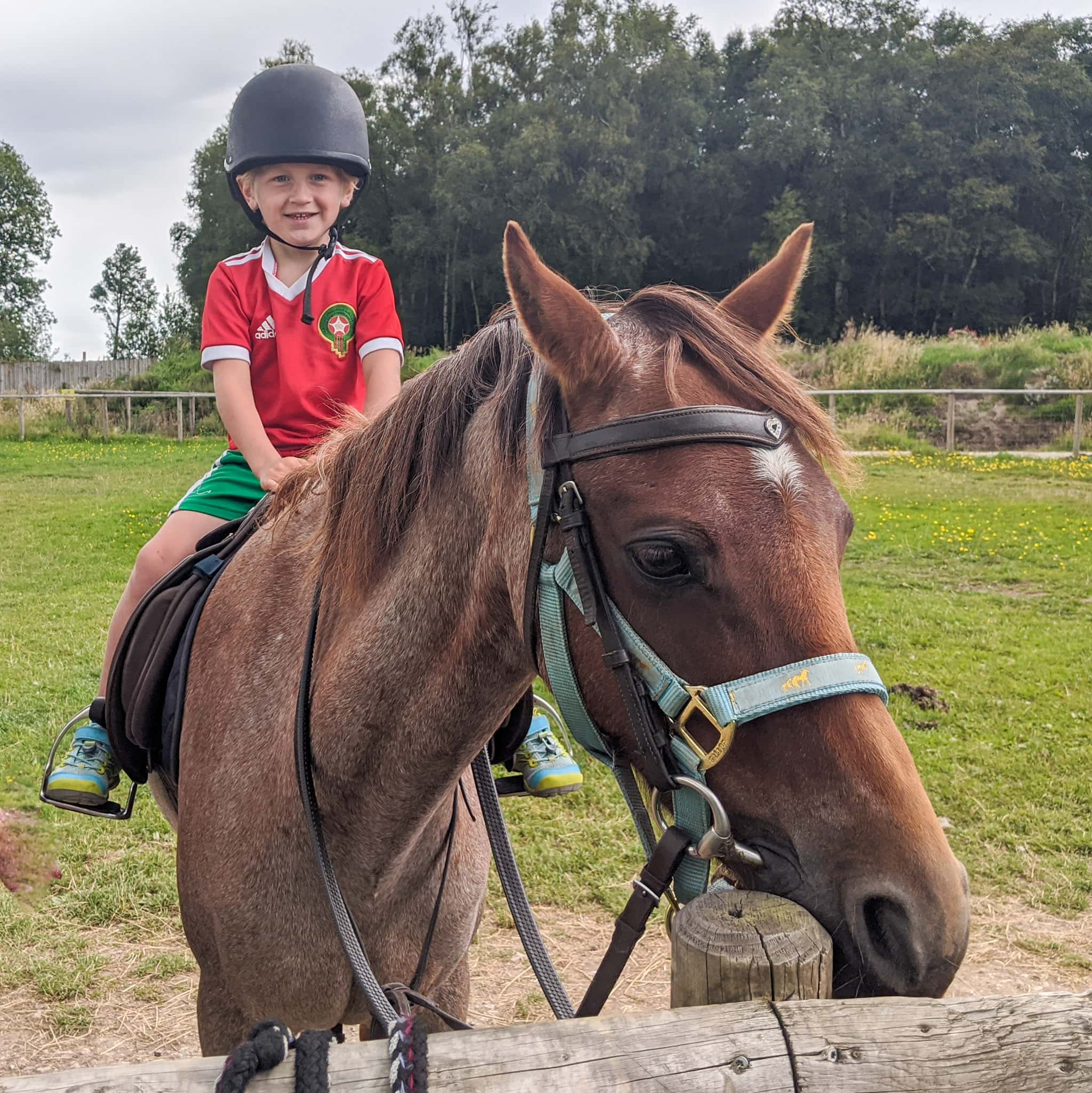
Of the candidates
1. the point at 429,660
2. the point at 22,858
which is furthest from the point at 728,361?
the point at 22,858

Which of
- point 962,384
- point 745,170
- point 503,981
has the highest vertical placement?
point 745,170

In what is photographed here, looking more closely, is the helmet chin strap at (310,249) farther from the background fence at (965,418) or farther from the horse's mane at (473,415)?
the background fence at (965,418)

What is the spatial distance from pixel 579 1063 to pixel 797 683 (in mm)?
558

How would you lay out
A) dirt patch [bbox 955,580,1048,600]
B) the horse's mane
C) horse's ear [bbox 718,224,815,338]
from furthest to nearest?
dirt patch [bbox 955,580,1048,600] < horse's ear [bbox 718,224,815,338] < the horse's mane

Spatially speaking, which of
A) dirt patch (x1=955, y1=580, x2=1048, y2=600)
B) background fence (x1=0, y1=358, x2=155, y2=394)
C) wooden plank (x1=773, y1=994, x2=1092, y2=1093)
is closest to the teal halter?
wooden plank (x1=773, y1=994, x2=1092, y2=1093)

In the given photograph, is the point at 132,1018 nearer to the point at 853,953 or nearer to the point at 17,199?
the point at 853,953

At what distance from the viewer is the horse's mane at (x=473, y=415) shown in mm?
1575

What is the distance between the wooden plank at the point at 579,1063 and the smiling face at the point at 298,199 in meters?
2.34

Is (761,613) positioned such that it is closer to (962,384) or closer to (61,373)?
(962,384)

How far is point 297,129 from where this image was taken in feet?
9.37

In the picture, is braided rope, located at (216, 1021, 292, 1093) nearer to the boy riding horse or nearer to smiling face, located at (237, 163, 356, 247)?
the boy riding horse

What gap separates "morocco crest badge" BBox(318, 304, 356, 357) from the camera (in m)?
2.84

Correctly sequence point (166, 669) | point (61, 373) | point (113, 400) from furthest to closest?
1. point (61, 373)
2. point (113, 400)
3. point (166, 669)

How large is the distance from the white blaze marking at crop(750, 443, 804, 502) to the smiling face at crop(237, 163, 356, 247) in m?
1.93
